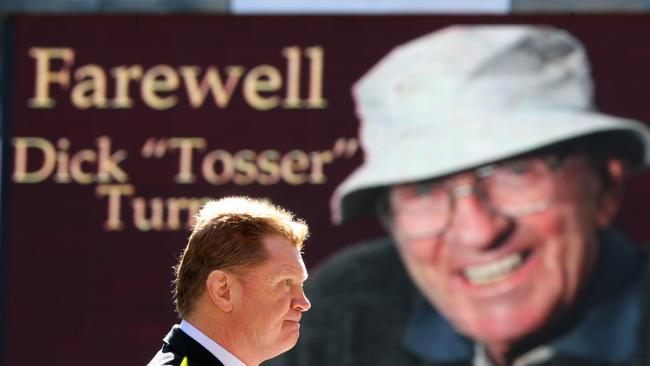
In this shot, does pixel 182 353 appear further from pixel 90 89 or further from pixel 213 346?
pixel 90 89

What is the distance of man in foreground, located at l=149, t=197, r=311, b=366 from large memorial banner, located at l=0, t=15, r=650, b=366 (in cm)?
497

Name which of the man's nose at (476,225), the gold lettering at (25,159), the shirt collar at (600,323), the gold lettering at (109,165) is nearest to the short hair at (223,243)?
the man's nose at (476,225)

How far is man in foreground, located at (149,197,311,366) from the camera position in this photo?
2.36m

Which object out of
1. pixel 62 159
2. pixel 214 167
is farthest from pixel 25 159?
pixel 214 167

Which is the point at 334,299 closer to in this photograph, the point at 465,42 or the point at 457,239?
the point at 457,239

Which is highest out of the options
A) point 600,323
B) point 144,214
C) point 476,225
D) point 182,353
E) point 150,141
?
point 182,353

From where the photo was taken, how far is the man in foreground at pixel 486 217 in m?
7.27

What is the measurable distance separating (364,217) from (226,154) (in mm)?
738

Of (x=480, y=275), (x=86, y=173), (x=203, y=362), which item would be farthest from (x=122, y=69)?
(x=203, y=362)

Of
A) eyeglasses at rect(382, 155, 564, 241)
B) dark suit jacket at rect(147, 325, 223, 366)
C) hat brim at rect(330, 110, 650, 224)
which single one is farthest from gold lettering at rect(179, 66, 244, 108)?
dark suit jacket at rect(147, 325, 223, 366)

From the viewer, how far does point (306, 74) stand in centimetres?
756

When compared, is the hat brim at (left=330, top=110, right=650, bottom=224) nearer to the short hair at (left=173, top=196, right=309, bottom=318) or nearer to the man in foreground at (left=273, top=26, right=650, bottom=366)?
the man in foreground at (left=273, top=26, right=650, bottom=366)

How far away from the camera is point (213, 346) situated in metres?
2.35

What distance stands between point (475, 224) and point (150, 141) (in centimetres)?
163
